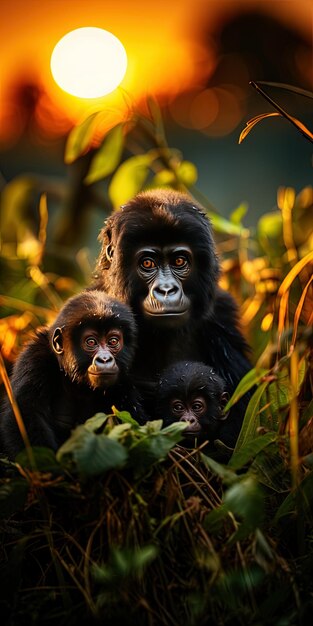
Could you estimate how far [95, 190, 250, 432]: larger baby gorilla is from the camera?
274 centimetres

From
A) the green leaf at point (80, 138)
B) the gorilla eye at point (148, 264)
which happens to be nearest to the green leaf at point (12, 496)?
the gorilla eye at point (148, 264)

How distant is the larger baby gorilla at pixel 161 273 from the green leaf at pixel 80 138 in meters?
0.27

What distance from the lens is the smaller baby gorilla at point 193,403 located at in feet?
8.58

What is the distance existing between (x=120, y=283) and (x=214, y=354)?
1.68 ft

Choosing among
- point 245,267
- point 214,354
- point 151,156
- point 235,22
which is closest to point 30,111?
point 235,22

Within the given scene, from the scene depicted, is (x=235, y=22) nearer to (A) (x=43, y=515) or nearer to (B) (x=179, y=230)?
(B) (x=179, y=230)

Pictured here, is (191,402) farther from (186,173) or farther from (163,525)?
(186,173)

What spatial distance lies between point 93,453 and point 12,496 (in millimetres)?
246

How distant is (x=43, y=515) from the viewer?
1.92 metres

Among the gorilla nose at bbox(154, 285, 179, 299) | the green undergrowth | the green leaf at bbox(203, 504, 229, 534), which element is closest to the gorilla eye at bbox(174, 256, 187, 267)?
the gorilla nose at bbox(154, 285, 179, 299)

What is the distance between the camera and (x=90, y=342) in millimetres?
2479

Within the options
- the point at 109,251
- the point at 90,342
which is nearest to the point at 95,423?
the point at 90,342

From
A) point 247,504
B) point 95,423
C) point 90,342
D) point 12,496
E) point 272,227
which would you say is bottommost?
point 247,504

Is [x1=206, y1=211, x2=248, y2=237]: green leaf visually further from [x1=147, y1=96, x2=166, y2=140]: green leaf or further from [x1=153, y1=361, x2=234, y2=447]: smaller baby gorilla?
[x1=153, y1=361, x2=234, y2=447]: smaller baby gorilla
